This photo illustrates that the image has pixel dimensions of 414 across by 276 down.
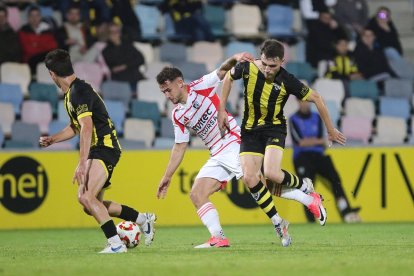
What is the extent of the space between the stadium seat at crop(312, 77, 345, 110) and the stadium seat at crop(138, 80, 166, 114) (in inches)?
105

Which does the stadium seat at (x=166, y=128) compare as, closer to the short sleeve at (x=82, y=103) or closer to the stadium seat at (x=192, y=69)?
the stadium seat at (x=192, y=69)

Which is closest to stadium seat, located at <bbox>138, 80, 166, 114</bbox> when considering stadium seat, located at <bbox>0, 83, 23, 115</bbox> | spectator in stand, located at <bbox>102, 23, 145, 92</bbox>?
spectator in stand, located at <bbox>102, 23, 145, 92</bbox>

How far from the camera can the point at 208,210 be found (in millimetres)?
9938

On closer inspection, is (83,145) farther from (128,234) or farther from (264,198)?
(264,198)

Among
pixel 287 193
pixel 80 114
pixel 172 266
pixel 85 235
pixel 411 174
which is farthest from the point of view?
pixel 411 174

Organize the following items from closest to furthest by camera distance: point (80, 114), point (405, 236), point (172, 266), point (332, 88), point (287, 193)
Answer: point (172, 266) < point (80, 114) < point (287, 193) < point (405, 236) < point (332, 88)

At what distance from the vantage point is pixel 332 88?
17391 millimetres

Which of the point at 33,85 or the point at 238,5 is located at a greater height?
the point at 238,5

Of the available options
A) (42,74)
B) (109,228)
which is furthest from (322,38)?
(109,228)

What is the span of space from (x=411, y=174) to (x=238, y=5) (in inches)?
213

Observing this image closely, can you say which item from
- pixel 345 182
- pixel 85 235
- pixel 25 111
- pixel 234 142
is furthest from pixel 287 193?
pixel 25 111

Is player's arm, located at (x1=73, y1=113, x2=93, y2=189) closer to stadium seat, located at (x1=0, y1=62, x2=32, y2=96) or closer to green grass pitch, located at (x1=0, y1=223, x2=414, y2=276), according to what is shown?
green grass pitch, located at (x1=0, y1=223, x2=414, y2=276)

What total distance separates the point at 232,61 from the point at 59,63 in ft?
5.49

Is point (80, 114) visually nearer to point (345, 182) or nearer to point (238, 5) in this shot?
point (345, 182)
